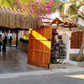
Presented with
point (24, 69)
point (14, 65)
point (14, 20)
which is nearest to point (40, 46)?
point (24, 69)

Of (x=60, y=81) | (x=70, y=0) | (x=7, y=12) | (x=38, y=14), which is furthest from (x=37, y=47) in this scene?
(x=70, y=0)

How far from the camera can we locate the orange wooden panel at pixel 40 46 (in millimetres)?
8094

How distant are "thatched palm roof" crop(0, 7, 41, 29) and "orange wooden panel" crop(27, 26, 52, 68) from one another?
0.55 m

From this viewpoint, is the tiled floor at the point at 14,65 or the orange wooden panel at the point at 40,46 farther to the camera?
the orange wooden panel at the point at 40,46

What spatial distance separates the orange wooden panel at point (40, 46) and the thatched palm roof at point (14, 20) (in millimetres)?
550

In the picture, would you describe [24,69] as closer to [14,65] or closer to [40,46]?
[14,65]

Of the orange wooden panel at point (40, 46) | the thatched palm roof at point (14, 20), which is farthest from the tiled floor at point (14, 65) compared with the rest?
the thatched palm roof at point (14, 20)

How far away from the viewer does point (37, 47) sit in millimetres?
8648

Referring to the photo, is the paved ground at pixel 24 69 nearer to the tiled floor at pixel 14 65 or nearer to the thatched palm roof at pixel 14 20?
the tiled floor at pixel 14 65

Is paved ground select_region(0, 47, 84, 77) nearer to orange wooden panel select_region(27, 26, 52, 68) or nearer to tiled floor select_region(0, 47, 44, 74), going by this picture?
tiled floor select_region(0, 47, 44, 74)

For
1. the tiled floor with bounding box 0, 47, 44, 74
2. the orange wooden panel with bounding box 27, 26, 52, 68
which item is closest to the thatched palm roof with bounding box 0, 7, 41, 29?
the orange wooden panel with bounding box 27, 26, 52, 68

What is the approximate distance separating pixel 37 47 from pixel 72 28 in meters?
3.59

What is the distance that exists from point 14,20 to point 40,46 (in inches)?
85.1

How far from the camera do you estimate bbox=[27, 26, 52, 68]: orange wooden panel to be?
8094 millimetres
